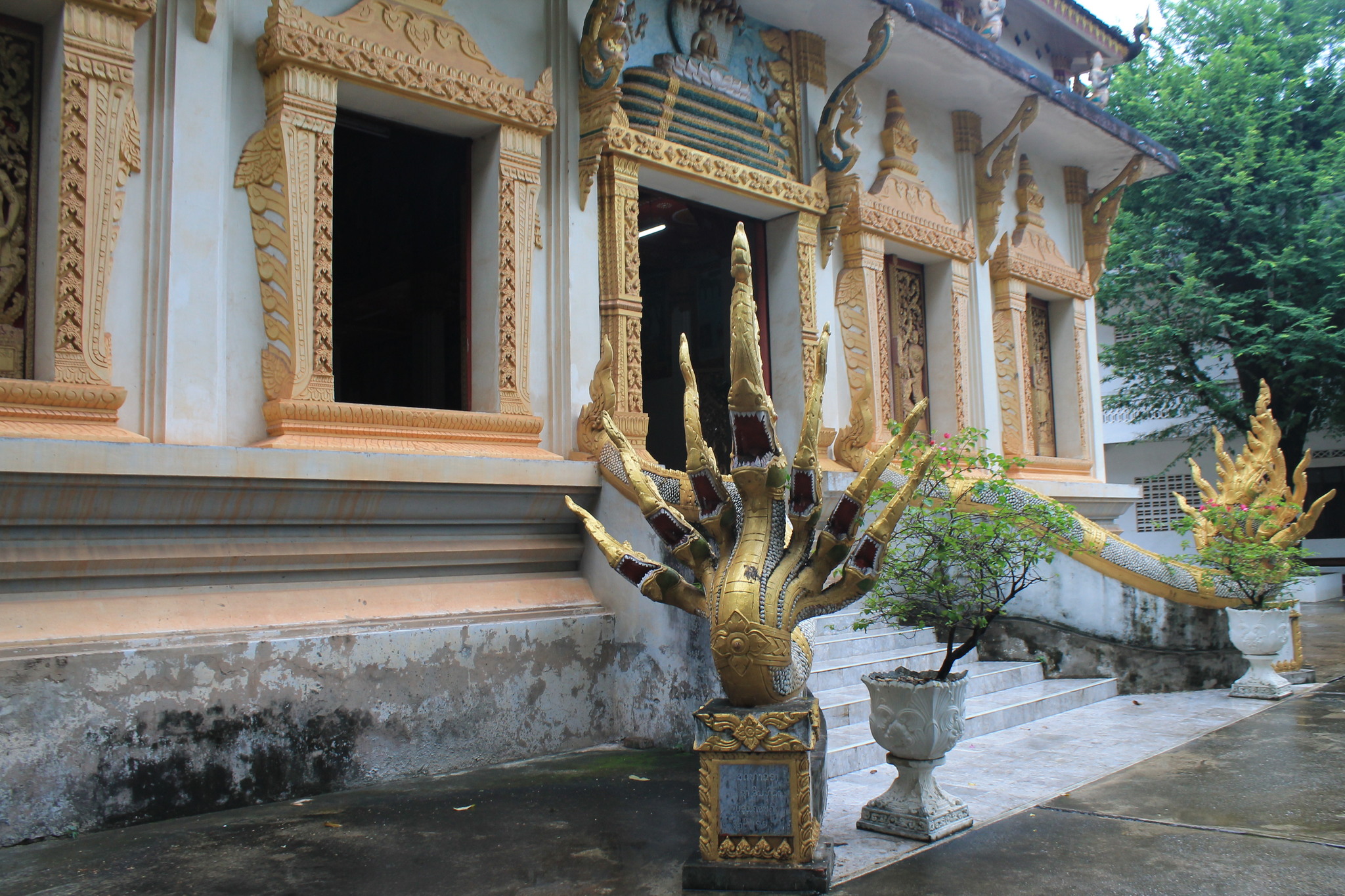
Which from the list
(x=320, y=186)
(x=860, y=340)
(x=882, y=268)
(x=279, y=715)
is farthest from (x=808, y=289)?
(x=279, y=715)

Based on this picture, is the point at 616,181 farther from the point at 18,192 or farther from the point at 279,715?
the point at 279,715

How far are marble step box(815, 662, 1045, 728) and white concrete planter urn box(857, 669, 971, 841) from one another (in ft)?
4.52

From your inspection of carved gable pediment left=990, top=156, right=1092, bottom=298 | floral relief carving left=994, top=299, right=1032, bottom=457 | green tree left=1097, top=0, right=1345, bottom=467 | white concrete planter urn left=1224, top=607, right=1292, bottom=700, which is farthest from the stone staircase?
green tree left=1097, top=0, right=1345, bottom=467

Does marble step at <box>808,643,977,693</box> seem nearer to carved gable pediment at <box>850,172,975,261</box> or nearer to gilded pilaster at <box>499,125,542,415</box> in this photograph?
gilded pilaster at <box>499,125,542,415</box>

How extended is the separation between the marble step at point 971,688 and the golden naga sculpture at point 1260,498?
6.22ft

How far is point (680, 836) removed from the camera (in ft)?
13.8

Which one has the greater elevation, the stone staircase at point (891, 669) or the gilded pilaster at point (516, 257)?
the gilded pilaster at point (516, 257)

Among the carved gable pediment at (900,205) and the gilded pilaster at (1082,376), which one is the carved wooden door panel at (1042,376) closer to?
the gilded pilaster at (1082,376)

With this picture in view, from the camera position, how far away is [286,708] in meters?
4.96

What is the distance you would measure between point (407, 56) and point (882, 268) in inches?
181

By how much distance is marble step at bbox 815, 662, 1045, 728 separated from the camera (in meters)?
5.92

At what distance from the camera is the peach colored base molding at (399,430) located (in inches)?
209

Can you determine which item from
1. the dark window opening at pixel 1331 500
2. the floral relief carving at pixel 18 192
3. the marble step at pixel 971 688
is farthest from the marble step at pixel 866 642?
the dark window opening at pixel 1331 500

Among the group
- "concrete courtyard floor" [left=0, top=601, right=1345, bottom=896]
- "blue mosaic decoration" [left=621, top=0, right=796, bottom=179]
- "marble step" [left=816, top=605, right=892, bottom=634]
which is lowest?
"concrete courtyard floor" [left=0, top=601, right=1345, bottom=896]
